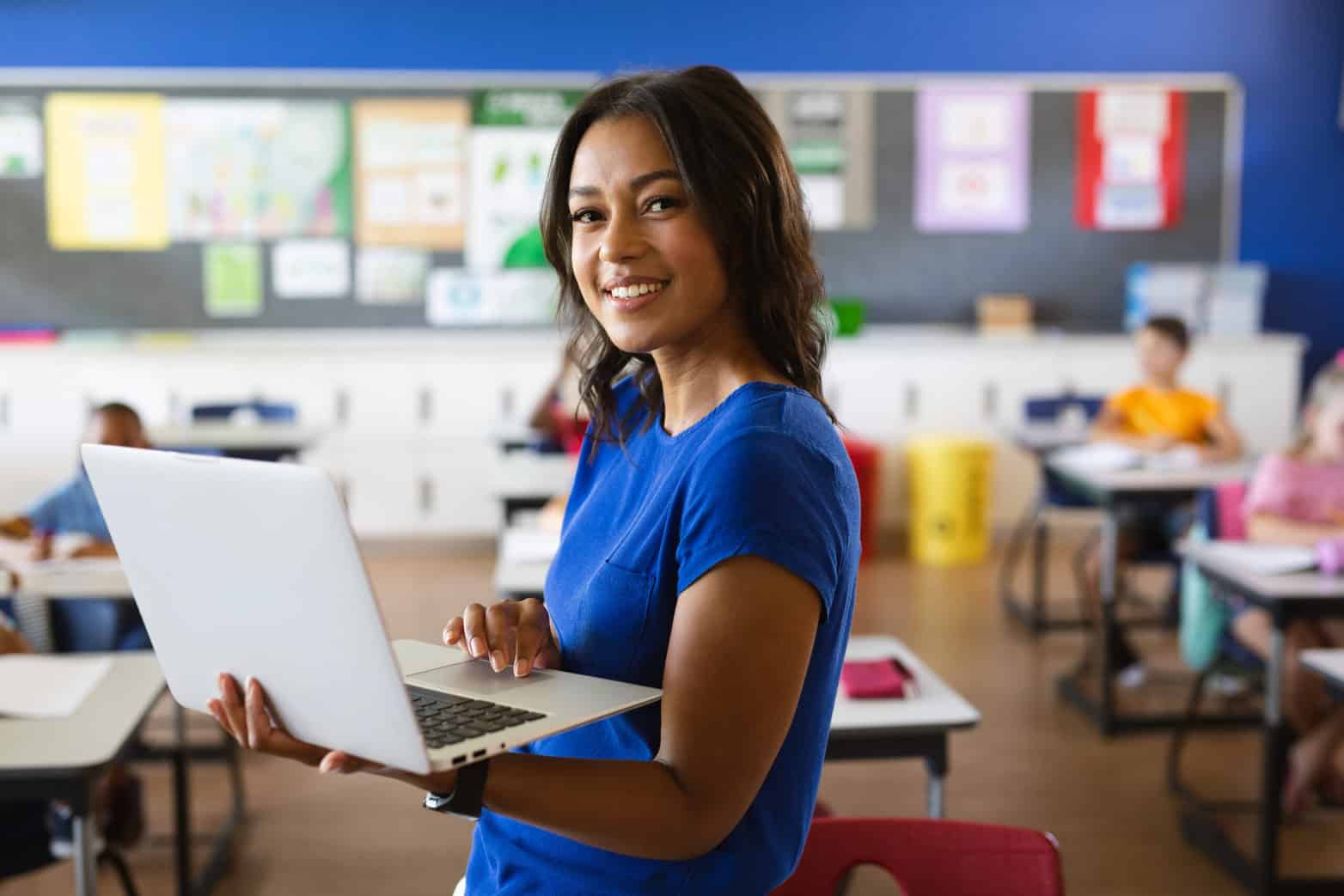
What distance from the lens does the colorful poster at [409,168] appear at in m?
6.57

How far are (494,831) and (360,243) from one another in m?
5.80

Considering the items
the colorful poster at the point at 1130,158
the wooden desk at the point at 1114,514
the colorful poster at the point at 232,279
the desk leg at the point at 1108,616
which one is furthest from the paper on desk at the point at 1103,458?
the colorful poster at the point at 232,279

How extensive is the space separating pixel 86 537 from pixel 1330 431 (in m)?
3.07

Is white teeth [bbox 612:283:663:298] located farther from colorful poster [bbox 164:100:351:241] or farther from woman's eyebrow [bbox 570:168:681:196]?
colorful poster [bbox 164:100:351:241]

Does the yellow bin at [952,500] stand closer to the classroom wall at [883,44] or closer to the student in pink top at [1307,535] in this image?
the classroom wall at [883,44]

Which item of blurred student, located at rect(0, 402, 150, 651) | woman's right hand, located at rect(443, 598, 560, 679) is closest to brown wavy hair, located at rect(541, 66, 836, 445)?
woman's right hand, located at rect(443, 598, 560, 679)

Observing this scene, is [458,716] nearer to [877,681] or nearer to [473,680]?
[473,680]

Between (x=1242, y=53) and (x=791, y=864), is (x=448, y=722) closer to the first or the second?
(x=791, y=864)

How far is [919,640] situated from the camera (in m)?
4.88

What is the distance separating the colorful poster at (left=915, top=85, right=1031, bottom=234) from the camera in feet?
22.2

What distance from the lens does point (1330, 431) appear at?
3367mm

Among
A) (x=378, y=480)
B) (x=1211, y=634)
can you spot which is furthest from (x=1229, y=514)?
(x=378, y=480)

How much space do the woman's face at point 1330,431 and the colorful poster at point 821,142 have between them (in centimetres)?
354

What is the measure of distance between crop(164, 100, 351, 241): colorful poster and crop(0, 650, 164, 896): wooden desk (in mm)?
4727
